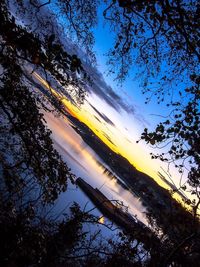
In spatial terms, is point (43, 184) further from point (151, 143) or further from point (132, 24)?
point (132, 24)

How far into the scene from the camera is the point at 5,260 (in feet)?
30.2

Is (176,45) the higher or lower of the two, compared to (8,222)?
higher

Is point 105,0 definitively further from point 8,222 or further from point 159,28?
→ point 8,222

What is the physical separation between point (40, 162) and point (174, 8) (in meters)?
5.39

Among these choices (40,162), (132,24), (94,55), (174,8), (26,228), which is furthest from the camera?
(26,228)

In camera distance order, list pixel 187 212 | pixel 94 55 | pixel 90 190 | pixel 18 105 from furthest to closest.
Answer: pixel 90 190 → pixel 187 212 → pixel 18 105 → pixel 94 55

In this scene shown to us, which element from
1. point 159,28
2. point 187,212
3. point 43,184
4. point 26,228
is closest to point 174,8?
point 159,28

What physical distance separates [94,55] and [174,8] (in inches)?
97.7

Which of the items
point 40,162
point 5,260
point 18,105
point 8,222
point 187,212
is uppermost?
point 187,212

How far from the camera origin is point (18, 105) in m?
7.60

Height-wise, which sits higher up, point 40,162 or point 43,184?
point 40,162

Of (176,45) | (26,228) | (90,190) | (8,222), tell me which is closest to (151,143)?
(176,45)

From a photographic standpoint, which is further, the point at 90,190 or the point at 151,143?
the point at 90,190

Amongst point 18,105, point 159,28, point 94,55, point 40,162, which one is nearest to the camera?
point 159,28
